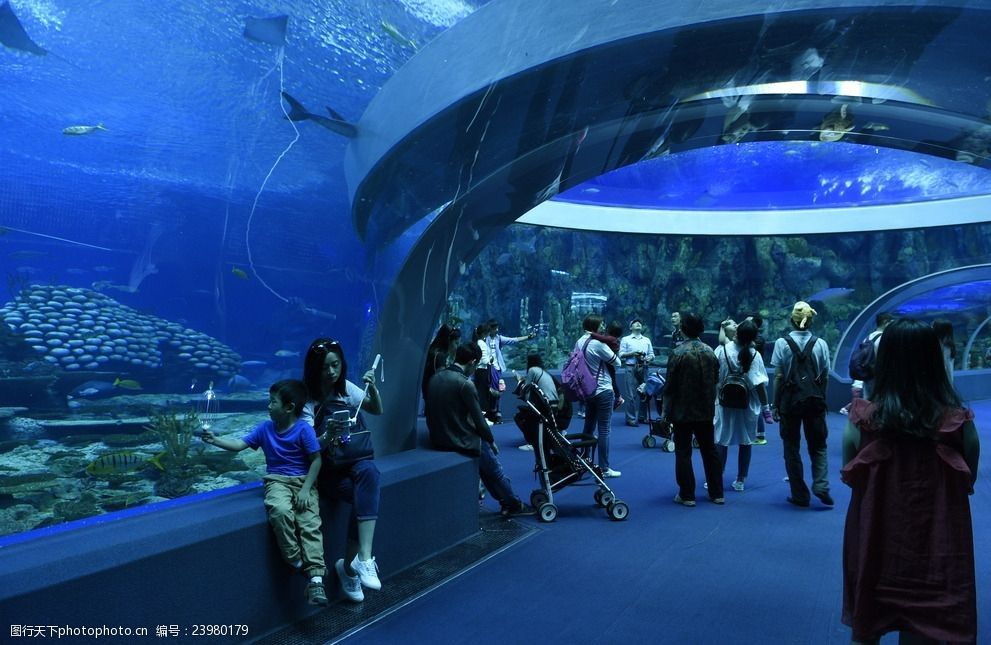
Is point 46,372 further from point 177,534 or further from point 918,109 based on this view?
point 918,109

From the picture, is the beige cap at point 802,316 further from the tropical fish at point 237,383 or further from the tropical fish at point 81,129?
the tropical fish at point 237,383

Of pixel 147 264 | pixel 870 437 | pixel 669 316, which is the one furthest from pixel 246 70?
pixel 669 316

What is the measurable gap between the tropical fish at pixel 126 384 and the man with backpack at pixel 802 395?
5761 mm

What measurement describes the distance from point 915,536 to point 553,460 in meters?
3.51

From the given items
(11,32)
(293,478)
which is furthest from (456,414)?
(11,32)

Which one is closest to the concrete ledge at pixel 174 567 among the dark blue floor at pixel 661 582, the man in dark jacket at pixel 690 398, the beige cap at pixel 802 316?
the dark blue floor at pixel 661 582

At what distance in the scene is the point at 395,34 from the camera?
415 cm

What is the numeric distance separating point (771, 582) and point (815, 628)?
24.8 inches

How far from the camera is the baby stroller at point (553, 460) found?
17.0 feet

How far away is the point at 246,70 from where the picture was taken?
12.5 ft

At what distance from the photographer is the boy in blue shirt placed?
122 inches

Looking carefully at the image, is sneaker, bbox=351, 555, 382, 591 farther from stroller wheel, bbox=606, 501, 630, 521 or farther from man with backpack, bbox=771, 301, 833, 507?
man with backpack, bbox=771, 301, 833, 507

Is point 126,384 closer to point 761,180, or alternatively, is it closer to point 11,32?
point 11,32

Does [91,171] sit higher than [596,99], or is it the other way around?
[596,99]
